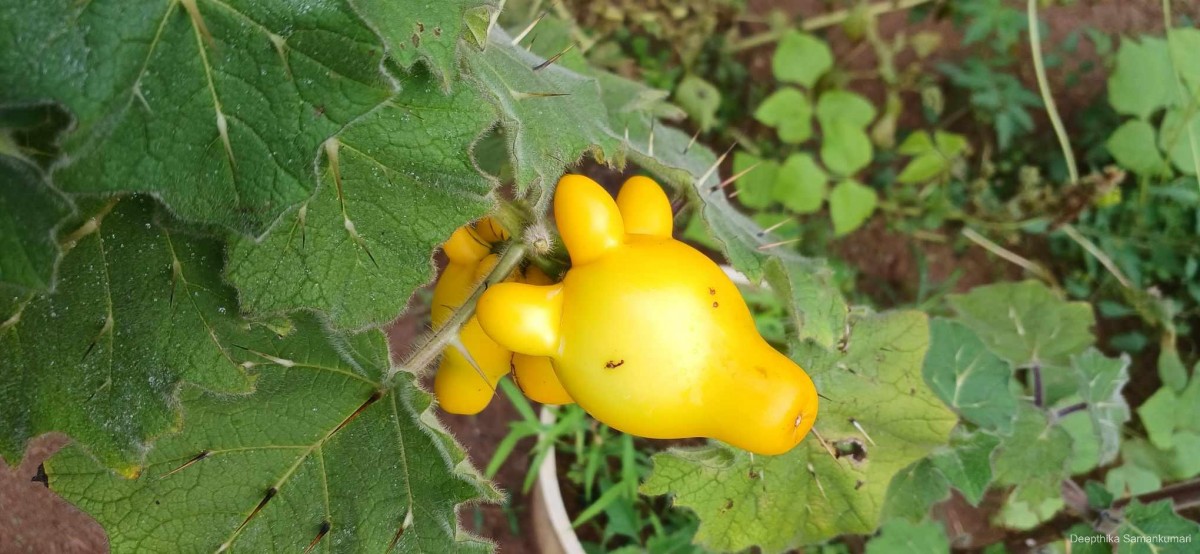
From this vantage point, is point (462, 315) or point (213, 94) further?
point (462, 315)

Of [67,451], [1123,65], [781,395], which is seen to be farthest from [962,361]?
[67,451]

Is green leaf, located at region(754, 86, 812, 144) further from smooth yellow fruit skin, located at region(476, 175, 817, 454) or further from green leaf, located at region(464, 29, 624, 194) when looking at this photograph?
smooth yellow fruit skin, located at region(476, 175, 817, 454)

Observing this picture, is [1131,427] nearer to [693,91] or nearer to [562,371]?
[693,91]

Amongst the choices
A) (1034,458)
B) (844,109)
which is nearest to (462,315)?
(1034,458)

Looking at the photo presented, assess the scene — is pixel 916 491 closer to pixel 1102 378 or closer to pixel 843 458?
pixel 843 458

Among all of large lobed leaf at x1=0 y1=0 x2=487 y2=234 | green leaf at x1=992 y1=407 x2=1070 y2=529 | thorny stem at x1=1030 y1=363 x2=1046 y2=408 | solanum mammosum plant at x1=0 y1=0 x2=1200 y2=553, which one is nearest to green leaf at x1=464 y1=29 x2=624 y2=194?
solanum mammosum plant at x1=0 y1=0 x2=1200 y2=553
